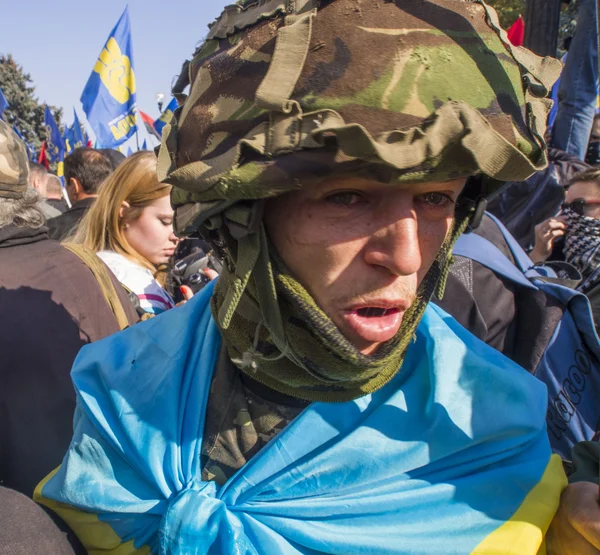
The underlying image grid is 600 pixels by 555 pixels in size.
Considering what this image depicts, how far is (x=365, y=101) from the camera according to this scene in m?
1.18

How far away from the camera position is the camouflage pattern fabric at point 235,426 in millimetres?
1476

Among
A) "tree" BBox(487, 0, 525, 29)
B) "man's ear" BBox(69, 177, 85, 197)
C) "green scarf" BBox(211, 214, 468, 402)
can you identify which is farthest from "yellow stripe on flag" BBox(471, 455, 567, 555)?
"tree" BBox(487, 0, 525, 29)

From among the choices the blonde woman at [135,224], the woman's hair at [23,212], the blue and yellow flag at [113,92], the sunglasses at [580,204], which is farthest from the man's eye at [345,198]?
the blue and yellow flag at [113,92]

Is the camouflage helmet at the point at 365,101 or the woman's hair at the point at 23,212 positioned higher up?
the camouflage helmet at the point at 365,101

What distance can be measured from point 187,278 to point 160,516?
2.56m

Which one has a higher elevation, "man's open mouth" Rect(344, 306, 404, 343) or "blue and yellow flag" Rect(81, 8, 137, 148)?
"man's open mouth" Rect(344, 306, 404, 343)

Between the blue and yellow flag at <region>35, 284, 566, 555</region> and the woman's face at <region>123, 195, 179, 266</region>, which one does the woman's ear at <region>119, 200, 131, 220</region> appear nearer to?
the woman's face at <region>123, 195, 179, 266</region>

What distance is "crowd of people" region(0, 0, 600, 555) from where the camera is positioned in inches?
46.8

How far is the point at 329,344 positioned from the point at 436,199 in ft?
1.29

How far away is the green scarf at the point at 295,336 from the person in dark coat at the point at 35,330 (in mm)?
1418

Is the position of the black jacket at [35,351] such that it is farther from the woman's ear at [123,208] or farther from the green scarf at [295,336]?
the green scarf at [295,336]

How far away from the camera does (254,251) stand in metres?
1.33

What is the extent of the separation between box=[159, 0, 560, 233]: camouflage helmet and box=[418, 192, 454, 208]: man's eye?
9 cm

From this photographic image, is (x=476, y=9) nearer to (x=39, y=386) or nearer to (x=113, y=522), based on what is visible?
(x=113, y=522)
